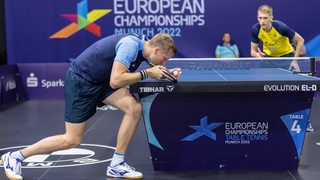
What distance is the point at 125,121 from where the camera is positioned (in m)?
4.60

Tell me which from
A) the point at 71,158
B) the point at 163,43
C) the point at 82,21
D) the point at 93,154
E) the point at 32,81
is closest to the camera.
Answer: the point at 163,43

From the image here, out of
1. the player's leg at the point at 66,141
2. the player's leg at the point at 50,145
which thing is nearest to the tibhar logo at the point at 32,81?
the player's leg at the point at 50,145

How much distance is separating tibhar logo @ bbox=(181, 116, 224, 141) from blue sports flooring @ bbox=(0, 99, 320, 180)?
343mm

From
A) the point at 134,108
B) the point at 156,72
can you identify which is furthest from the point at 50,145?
the point at 156,72

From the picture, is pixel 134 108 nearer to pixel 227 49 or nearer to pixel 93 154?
pixel 93 154

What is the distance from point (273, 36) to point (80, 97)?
3.27 meters

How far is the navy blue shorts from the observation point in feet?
14.8

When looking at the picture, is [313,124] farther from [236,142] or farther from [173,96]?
[173,96]

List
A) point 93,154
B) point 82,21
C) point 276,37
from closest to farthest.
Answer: point 93,154 → point 276,37 → point 82,21

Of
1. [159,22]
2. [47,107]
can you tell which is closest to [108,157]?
[47,107]

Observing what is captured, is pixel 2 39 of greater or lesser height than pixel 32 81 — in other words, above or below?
above

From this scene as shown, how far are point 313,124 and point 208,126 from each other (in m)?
3.39

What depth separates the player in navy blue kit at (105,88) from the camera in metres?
4.39

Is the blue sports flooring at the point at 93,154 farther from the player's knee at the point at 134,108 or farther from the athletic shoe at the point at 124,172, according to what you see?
the player's knee at the point at 134,108
